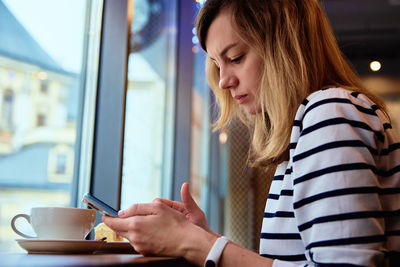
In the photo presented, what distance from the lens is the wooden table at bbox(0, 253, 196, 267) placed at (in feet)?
1.43

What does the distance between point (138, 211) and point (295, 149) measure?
297mm

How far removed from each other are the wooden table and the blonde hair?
1.19 ft

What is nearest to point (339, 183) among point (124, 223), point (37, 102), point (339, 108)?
point (339, 108)

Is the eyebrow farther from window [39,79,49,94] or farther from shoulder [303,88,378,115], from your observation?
window [39,79,49,94]

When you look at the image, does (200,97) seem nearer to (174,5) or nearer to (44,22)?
(174,5)

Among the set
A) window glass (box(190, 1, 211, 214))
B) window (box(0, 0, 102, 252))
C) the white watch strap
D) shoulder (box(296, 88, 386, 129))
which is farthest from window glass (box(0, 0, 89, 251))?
window glass (box(190, 1, 211, 214))

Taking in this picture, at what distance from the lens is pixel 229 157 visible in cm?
288

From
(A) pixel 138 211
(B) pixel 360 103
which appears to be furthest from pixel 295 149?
(A) pixel 138 211

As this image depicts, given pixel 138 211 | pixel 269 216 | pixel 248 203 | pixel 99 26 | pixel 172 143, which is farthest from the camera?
pixel 248 203

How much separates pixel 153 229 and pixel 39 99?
65 centimetres

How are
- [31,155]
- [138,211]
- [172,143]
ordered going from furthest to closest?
[172,143], [31,155], [138,211]

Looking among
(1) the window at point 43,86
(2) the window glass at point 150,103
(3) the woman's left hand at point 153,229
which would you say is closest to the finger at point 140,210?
Result: (3) the woman's left hand at point 153,229

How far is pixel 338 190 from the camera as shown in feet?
2.14

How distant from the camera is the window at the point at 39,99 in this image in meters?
1.06
